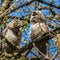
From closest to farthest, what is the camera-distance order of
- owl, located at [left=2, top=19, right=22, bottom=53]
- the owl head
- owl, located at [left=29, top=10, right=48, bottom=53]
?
owl, located at [left=29, top=10, right=48, bottom=53]
the owl head
owl, located at [left=2, top=19, right=22, bottom=53]

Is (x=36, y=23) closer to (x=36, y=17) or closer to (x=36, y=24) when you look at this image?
(x=36, y=24)

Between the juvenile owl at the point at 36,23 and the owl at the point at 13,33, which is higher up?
the juvenile owl at the point at 36,23

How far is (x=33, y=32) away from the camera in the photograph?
25.0ft

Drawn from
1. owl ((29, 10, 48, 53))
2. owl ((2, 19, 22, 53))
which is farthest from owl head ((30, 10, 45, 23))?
owl ((2, 19, 22, 53))

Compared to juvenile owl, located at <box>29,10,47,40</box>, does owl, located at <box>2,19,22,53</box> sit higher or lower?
lower

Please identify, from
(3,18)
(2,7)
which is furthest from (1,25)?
(2,7)

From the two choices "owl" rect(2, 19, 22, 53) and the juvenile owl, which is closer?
the juvenile owl

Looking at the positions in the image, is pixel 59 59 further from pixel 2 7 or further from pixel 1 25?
pixel 2 7

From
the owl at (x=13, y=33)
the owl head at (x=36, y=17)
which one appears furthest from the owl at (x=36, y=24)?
the owl at (x=13, y=33)

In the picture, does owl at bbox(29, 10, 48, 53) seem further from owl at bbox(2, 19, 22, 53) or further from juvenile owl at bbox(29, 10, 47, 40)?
owl at bbox(2, 19, 22, 53)

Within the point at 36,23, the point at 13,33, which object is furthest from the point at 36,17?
the point at 13,33

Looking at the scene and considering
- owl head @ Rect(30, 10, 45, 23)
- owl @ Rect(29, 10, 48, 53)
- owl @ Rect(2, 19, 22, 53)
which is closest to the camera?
owl @ Rect(29, 10, 48, 53)

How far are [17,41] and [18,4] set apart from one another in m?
2.54

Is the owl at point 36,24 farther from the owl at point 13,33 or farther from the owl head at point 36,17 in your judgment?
the owl at point 13,33
